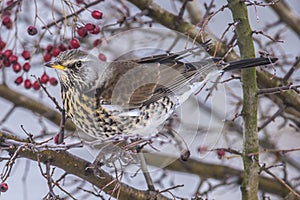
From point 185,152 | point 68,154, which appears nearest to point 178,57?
point 185,152

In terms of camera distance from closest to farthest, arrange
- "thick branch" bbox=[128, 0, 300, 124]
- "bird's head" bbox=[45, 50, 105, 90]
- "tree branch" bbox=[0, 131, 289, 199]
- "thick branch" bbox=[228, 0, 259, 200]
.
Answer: "tree branch" bbox=[0, 131, 289, 199], "thick branch" bbox=[228, 0, 259, 200], "bird's head" bbox=[45, 50, 105, 90], "thick branch" bbox=[128, 0, 300, 124]

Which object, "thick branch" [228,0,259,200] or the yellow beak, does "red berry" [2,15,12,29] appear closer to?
the yellow beak

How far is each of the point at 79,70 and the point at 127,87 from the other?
134 millimetres

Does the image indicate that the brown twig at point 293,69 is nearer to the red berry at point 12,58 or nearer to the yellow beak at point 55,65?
the yellow beak at point 55,65

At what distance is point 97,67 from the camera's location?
151 cm

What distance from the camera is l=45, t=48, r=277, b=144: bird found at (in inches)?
56.4

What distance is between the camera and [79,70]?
1.51 metres

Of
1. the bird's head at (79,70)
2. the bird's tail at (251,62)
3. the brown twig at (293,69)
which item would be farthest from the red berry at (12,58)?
the brown twig at (293,69)

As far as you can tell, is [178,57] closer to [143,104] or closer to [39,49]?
[143,104]

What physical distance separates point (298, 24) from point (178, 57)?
672 mm

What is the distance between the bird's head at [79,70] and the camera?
57.2 inches

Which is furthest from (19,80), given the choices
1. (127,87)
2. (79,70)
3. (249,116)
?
(249,116)

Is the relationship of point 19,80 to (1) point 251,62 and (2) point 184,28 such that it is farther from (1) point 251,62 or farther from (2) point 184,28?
(1) point 251,62

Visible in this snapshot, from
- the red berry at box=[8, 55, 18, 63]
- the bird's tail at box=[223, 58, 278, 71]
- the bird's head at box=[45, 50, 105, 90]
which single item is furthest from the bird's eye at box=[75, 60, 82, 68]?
the bird's tail at box=[223, 58, 278, 71]
